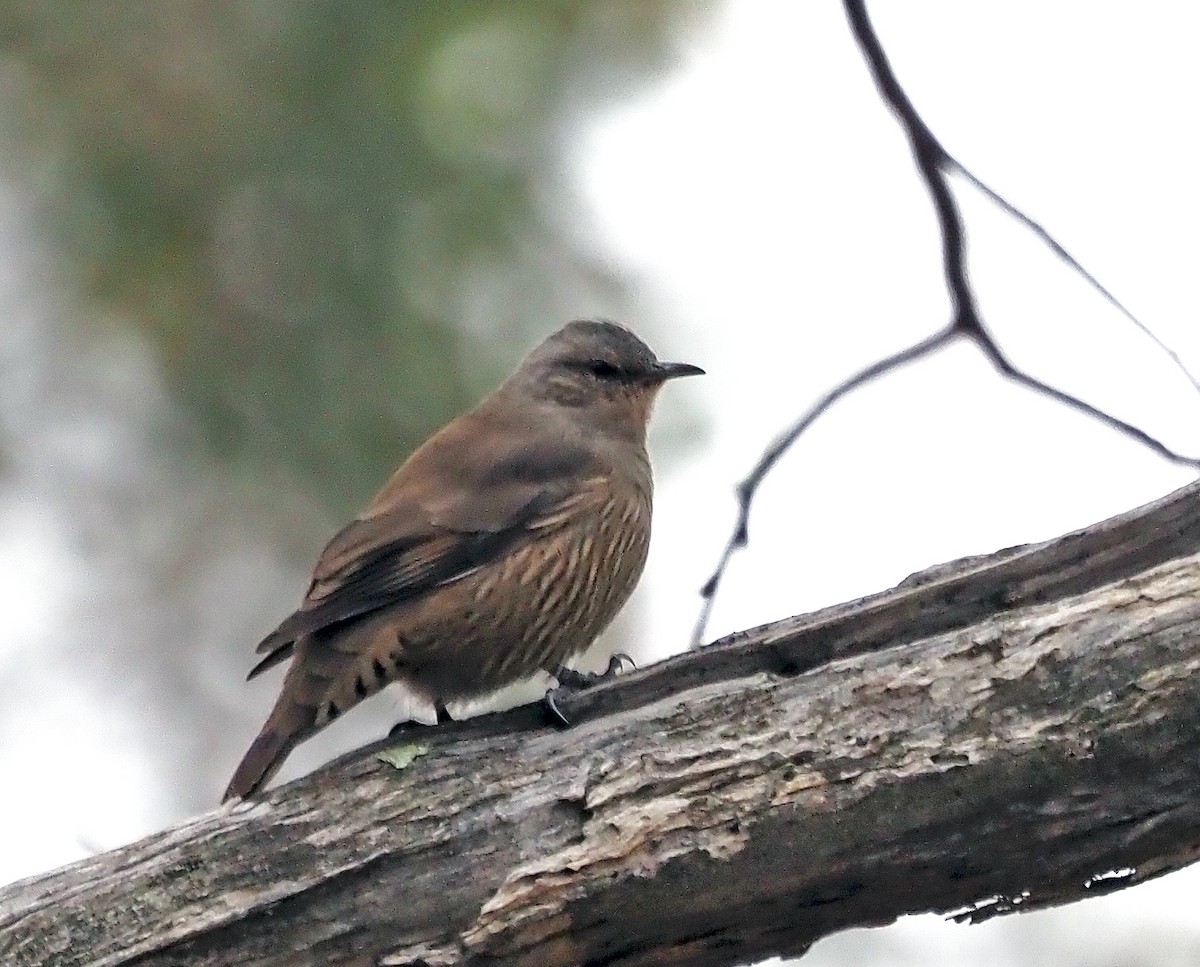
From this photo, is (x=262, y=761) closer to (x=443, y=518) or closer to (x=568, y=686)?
(x=568, y=686)

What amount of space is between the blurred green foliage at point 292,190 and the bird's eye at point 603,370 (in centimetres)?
118

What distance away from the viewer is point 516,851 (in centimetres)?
285

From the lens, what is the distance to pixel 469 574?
3871mm

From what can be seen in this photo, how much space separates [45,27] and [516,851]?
15.1ft

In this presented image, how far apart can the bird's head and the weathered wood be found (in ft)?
5.78

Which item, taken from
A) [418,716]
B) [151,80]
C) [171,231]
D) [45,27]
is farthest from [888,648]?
[45,27]

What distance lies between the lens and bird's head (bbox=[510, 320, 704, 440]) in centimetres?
472

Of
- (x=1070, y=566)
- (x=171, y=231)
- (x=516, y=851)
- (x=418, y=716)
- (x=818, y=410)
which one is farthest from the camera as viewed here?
(x=171, y=231)

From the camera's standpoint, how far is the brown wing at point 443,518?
3682 mm

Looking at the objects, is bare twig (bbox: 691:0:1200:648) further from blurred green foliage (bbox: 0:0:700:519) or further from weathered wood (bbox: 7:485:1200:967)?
blurred green foliage (bbox: 0:0:700:519)

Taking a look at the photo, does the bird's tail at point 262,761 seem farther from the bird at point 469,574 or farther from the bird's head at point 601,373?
the bird's head at point 601,373

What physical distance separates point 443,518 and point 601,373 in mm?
1013

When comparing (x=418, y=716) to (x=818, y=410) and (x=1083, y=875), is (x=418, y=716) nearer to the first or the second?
(x=818, y=410)

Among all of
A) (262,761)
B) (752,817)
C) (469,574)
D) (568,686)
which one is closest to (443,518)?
(469,574)
